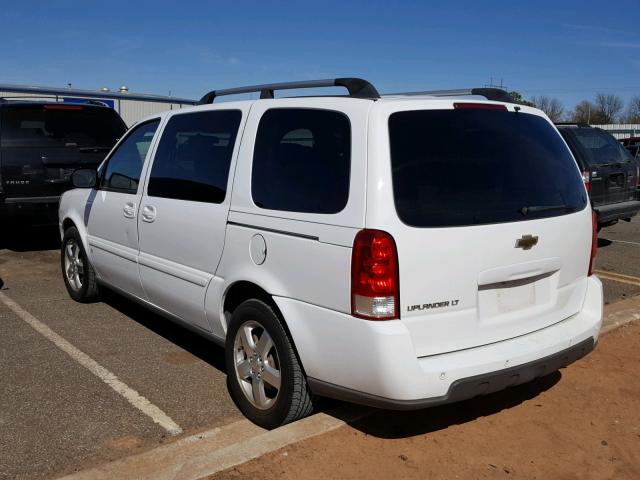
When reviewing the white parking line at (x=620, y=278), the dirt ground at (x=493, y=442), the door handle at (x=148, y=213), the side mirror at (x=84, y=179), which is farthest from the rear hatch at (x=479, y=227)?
the white parking line at (x=620, y=278)

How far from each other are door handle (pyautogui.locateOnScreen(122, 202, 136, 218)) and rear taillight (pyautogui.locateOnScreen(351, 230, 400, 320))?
238cm

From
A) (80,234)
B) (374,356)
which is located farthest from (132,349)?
(374,356)

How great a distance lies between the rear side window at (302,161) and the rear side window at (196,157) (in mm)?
315

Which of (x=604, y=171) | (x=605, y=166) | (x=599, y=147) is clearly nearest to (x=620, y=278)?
(x=604, y=171)

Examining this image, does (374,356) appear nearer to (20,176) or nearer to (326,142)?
(326,142)

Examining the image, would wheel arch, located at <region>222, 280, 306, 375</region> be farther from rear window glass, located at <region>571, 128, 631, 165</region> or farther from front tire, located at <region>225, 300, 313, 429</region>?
rear window glass, located at <region>571, 128, 631, 165</region>

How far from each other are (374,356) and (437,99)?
137 cm

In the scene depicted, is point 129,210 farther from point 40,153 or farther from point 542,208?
point 40,153

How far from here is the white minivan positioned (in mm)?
2990

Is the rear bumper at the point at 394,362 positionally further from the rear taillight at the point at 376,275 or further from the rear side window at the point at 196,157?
the rear side window at the point at 196,157

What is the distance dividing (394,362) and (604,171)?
7.60 m

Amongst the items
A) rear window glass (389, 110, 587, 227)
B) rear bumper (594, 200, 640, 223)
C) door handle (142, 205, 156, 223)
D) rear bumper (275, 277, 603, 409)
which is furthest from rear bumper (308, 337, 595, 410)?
rear bumper (594, 200, 640, 223)

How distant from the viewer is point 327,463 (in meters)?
3.23

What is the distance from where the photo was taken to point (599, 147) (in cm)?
978
